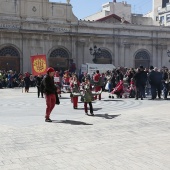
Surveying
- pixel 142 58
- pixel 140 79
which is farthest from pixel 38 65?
pixel 142 58

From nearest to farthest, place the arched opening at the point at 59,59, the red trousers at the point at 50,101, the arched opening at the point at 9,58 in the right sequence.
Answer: the red trousers at the point at 50,101 < the arched opening at the point at 9,58 < the arched opening at the point at 59,59

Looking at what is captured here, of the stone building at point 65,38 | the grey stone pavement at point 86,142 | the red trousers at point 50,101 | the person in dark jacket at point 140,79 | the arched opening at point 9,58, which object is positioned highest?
the stone building at point 65,38

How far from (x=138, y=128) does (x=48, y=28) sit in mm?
28099

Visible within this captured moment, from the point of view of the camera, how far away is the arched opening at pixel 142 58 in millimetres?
41031

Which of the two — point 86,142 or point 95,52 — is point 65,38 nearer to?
point 95,52

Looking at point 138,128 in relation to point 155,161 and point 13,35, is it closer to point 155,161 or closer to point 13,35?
point 155,161

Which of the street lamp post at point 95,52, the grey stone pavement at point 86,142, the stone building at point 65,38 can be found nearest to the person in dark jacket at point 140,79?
the grey stone pavement at point 86,142

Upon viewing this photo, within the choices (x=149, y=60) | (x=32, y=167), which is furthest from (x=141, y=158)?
(x=149, y=60)

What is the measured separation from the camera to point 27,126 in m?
9.12

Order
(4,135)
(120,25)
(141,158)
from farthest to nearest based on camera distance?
(120,25)
(4,135)
(141,158)

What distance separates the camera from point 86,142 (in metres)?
7.23

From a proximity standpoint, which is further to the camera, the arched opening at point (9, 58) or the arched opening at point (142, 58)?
the arched opening at point (142, 58)

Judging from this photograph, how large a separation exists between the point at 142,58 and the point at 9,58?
660 inches

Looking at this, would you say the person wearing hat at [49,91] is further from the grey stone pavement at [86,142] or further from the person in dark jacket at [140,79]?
the person in dark jacket at [140,79]
